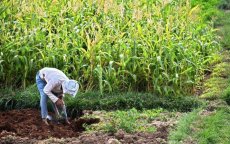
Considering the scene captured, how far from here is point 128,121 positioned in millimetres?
7891

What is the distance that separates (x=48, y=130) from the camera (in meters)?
7.86

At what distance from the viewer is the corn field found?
966 centimetres

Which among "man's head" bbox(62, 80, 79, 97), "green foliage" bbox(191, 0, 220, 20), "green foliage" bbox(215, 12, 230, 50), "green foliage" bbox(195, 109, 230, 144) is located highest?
"green foliage" bbox(191, 0, 220, 20)

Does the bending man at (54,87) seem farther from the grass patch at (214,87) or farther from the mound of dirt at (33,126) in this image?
the grass patch at (214,87)

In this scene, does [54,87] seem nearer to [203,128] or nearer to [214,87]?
[203,128]

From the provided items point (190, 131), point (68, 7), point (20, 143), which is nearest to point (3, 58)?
point (68, 7)

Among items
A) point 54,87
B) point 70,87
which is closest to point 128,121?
point 70,87

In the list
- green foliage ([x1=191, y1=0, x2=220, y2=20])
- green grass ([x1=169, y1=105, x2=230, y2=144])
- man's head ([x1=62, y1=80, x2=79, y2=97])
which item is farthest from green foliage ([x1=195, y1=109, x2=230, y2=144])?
green foliage ([x1=191, y1=0, x2=220, y2=20])

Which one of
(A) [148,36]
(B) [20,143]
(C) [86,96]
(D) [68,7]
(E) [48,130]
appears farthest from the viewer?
(D) [68,7]

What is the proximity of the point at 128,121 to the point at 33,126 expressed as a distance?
45.5 inches

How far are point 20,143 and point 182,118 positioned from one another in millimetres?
2110

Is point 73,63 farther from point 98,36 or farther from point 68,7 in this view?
point 68,7

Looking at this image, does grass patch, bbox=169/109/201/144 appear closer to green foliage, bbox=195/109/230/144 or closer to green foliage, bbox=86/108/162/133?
green foliage, bbox=195/109/230/144

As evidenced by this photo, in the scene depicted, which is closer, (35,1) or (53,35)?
(53,35)
